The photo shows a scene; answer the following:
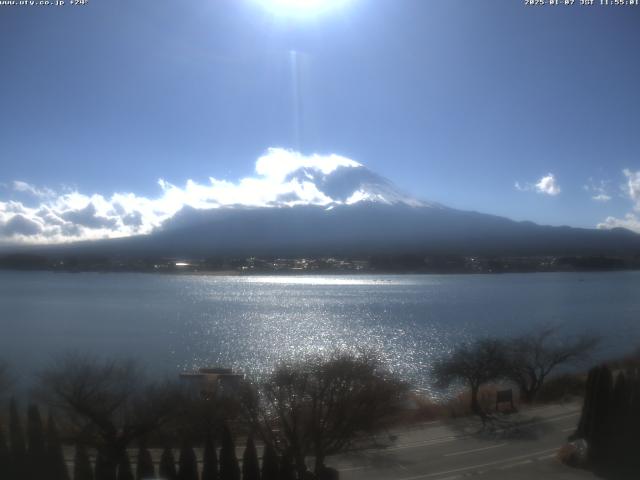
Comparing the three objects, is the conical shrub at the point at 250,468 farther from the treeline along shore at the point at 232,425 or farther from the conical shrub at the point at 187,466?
the conical shrub at the point at 187,466

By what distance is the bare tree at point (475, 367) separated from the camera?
9914 millimetres

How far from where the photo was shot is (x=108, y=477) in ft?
16.2

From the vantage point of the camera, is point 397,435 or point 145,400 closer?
point 145,400

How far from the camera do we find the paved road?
5.69 meters

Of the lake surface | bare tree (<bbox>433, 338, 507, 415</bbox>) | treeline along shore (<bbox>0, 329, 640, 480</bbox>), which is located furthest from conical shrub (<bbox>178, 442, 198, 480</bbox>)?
the lake surface

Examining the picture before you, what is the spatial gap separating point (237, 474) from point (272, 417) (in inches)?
63.1

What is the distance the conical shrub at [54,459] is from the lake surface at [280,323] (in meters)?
6.30

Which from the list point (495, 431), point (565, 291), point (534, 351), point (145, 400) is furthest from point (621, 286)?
point (145, 400)

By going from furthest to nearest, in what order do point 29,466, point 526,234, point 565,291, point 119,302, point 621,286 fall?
1. point 526,234
2. point 621,286
3. point 565,291
4. point 119,302
5. point 29,466

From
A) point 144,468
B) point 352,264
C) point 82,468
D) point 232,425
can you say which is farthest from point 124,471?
point 352,264

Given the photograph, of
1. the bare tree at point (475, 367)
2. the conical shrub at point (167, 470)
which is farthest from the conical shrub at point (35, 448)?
the bare tree at point (475, 367)

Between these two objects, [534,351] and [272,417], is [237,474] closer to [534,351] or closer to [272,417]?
[272,417]

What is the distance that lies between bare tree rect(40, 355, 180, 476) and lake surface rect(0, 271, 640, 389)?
454 centimetres

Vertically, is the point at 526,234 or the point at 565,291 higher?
the point at 526,234
